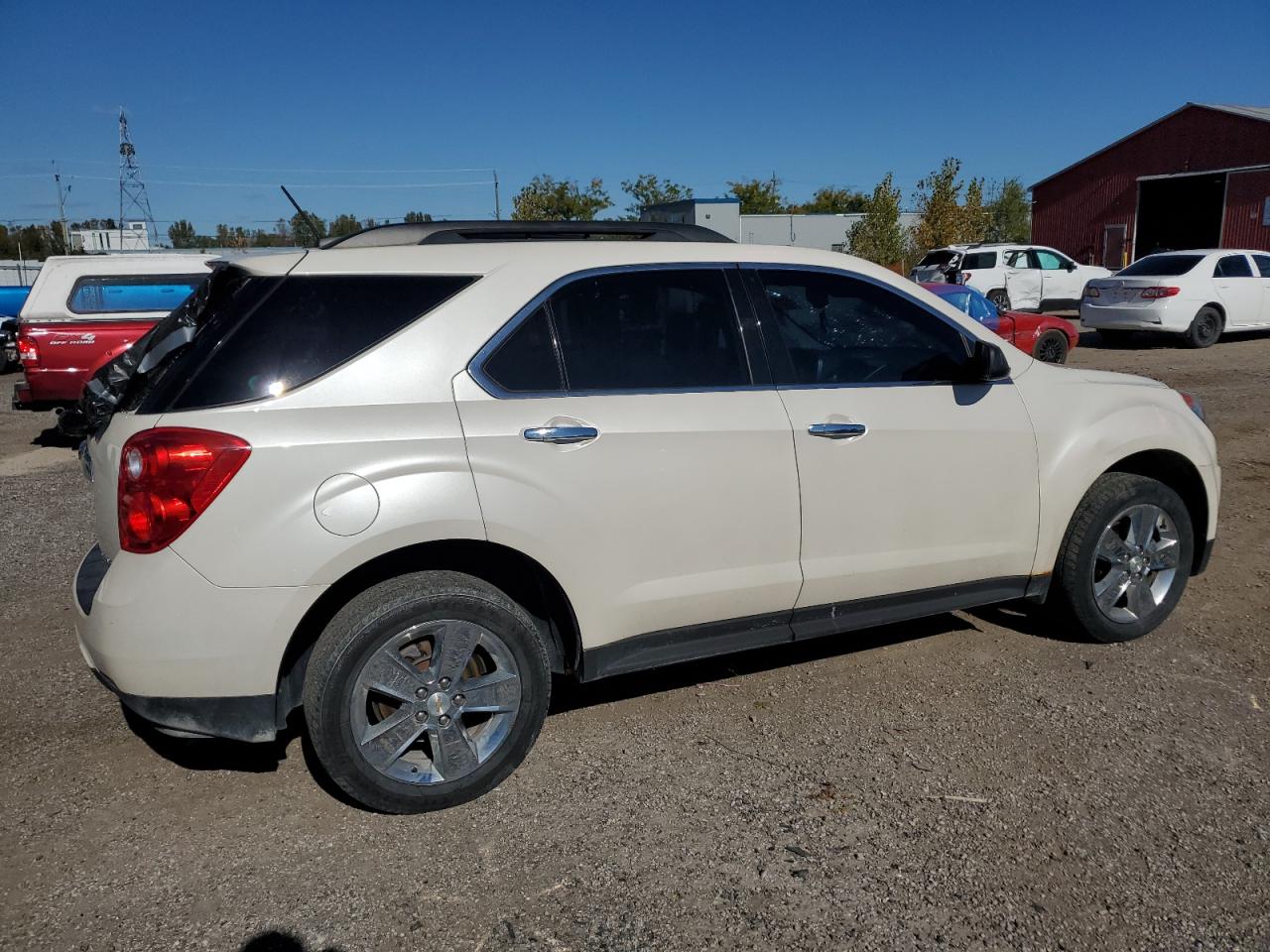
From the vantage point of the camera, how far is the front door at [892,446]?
148 inches

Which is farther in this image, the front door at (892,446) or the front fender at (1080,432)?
the front fender at (1080,432)

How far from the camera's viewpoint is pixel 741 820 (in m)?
3.23

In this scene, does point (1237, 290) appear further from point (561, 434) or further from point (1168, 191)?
point (1168, 191)

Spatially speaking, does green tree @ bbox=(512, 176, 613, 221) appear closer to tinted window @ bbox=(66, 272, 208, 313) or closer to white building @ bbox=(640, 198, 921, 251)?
white building @ bbox=(640, 198, 921, 251)

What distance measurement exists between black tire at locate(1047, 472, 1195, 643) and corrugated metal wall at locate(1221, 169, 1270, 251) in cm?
2888

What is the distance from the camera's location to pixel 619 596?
344 cm

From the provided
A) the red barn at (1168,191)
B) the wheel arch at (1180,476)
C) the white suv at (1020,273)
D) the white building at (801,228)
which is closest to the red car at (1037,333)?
the wheel arch at (1180,476)

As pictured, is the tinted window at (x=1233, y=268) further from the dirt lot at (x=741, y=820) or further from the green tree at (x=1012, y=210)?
the green tree at (x=1012, y=210)

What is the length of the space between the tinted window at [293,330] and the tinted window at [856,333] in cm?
132

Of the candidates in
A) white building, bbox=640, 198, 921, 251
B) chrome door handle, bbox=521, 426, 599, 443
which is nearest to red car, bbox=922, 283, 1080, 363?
chrome door handle, bbox=521, 426, 599, 443

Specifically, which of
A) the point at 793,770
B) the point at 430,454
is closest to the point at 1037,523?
the point at 793,770

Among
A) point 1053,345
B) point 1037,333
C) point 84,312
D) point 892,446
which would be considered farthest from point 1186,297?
point 84,312

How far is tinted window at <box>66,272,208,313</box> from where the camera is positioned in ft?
36.5

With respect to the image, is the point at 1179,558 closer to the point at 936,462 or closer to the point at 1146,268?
the point at 936,462
